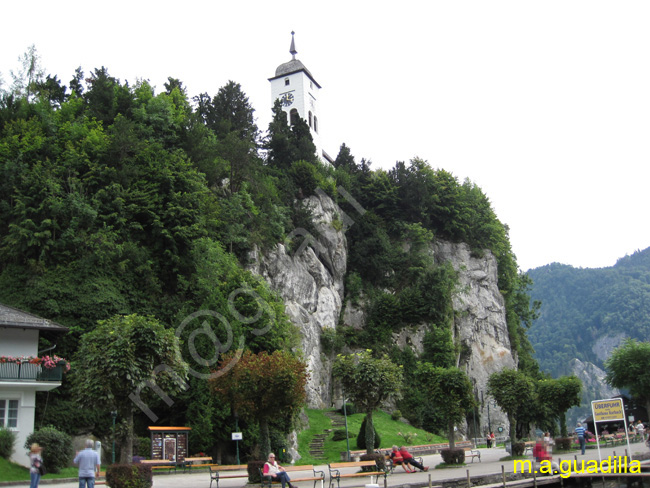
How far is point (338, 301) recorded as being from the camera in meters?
54.5

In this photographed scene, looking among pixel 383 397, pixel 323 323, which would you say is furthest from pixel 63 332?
pixel 323 323

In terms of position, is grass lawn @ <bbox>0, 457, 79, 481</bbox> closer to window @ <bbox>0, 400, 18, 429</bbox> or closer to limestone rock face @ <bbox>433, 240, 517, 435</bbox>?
window @ <bbox>0, 400, 18, 429</bbox>

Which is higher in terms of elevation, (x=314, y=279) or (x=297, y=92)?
(x=297, y=92)

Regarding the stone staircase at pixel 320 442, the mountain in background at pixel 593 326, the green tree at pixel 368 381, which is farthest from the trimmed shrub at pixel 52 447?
the mountain in background at pixel 593 326

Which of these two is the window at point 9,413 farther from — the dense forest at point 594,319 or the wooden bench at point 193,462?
the dense forest at point 594,319

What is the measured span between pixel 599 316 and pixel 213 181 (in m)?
167

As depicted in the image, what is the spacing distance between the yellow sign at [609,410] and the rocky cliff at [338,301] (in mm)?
23930

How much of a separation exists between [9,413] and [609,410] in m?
25.8

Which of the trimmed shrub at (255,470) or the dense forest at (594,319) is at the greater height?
the dense forest at (594,319)

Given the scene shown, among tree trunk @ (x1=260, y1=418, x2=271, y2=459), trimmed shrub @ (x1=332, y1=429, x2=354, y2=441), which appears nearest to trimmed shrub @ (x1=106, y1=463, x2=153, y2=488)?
tree trunk @ (x1=260, y1=418, x2=271, y2=459)

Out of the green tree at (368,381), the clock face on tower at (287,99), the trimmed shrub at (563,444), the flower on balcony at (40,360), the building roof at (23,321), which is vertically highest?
the clock face on tower at (287,99)

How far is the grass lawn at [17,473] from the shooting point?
2389 centimetres

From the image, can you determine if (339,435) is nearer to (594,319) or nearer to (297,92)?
(297,92)

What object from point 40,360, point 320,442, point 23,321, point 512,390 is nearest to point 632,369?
point 512,390
